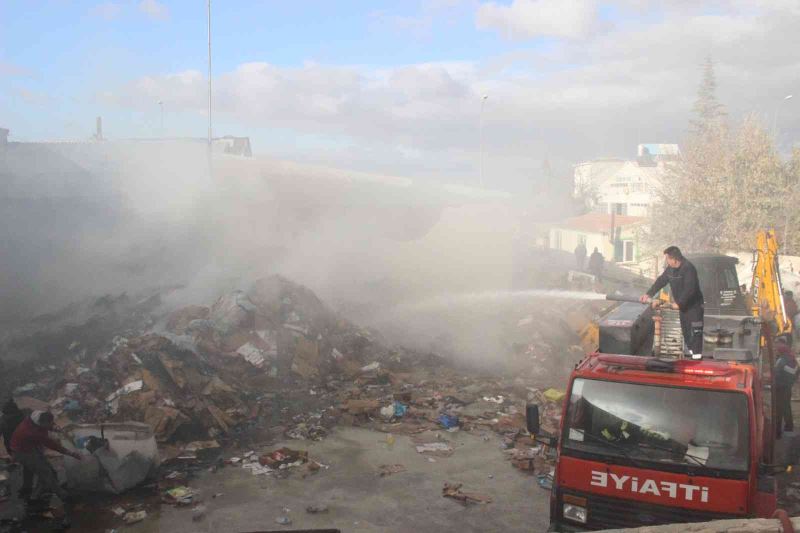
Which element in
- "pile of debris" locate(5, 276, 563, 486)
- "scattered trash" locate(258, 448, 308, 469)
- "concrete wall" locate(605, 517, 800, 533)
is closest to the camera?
"concrete wall" locate(605, 517, 800, 533)

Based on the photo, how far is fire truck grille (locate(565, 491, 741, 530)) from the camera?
12.6 ft

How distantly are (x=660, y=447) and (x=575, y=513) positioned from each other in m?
0.73

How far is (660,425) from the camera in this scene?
4117 millimetres

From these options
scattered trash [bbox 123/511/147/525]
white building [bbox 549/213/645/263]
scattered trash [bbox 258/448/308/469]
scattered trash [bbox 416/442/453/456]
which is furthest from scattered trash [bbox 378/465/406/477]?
white building [bbox 549/213/645/263]

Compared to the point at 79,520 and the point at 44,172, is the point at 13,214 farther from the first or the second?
the point at 79,520

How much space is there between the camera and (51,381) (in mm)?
9445

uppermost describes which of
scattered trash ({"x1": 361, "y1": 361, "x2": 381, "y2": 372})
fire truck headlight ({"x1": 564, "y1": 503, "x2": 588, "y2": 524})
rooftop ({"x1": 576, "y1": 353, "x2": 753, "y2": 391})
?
rooftop ({"x1": 576, "y1": 353, "x2": 753, "y2": 391})

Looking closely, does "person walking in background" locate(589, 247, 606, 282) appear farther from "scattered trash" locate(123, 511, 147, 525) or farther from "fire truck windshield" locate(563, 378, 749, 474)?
"scattered trash" locate(123, 511, 147, 525)

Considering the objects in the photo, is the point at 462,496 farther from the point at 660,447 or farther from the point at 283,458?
the point at 660,447

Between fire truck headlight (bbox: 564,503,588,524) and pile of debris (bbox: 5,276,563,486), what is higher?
fire truck headlight (bbox: 564,503,588,524)

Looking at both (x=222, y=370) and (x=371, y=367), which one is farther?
(x=371, y=367)

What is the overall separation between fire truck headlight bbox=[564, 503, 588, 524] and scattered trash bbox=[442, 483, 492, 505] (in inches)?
93.8

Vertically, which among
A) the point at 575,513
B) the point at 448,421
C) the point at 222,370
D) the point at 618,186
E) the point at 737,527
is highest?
the point at 618,186

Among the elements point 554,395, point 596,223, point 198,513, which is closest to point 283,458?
point 198,513
